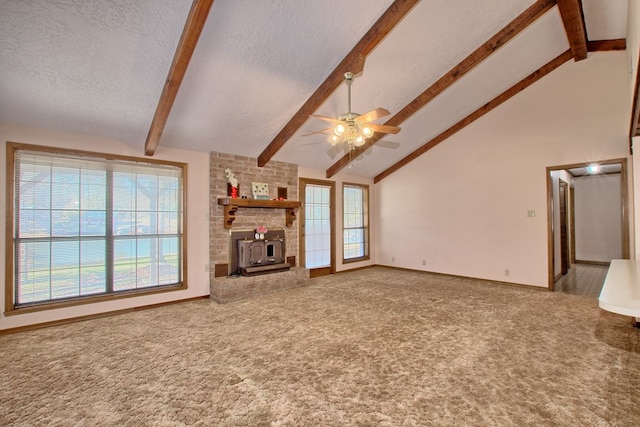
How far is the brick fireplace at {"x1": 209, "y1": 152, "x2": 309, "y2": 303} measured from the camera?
471cm

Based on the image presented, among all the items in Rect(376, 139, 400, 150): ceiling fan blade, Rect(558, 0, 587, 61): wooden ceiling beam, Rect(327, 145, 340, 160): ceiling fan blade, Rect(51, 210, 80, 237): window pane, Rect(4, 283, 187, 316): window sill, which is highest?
Rect(558, 0, 587, 61): wooden ceiling beam

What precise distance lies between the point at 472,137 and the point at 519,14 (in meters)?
2.59

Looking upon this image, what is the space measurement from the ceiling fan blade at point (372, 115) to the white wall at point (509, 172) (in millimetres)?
3784

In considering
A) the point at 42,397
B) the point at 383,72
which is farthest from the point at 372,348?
the point at 383,72

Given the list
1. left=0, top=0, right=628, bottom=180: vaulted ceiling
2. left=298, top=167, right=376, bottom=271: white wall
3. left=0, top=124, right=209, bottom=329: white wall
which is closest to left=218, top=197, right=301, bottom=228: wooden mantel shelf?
left=0, top=124, right=209, bottom=329: white wall

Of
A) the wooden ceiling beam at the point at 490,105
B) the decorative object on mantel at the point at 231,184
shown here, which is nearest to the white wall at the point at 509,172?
the wooden ceiling beam at the point at 490,105

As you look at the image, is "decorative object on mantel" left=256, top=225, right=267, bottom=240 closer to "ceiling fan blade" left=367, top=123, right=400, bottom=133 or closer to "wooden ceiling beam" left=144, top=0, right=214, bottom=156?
"wooden ceiling beam" left=144, top=0, right=214, bottom=156

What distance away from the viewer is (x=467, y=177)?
19.8 feet

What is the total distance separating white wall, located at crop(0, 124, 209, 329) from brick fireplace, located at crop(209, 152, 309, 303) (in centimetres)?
14

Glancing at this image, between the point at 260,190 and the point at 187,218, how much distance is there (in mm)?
1390

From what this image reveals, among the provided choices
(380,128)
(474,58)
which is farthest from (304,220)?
(474,58)

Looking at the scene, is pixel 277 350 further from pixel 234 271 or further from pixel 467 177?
pixel 467 177

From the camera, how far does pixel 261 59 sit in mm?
3355

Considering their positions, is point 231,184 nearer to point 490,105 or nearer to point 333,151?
point 333,151
